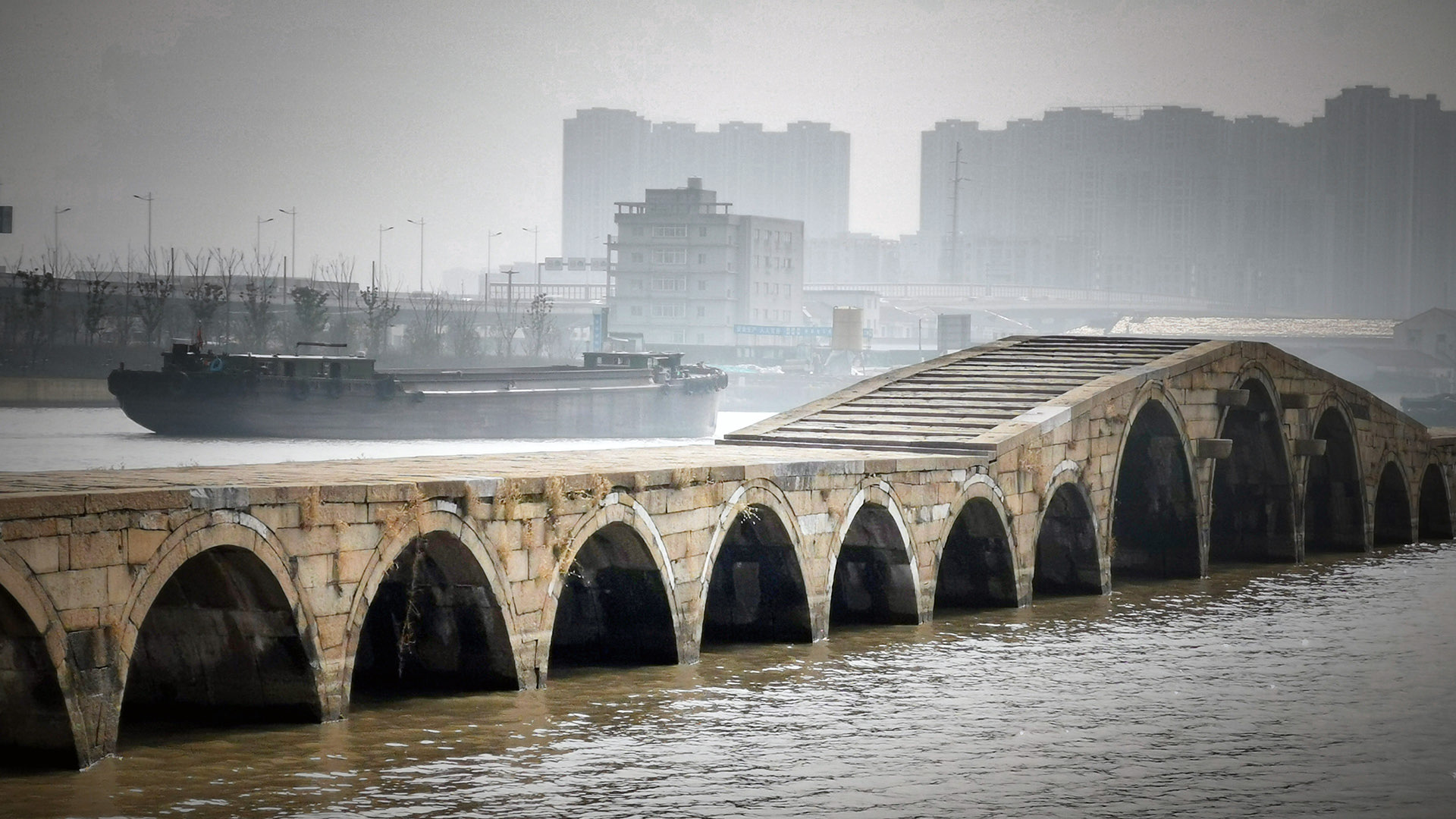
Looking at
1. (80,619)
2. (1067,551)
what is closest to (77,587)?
(80,619)

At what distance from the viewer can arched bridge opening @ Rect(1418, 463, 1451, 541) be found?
45469 mm

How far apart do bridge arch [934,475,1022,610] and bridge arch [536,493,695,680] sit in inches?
296

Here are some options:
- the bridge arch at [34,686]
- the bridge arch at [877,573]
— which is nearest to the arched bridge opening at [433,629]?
the bridge arch at [34,686]

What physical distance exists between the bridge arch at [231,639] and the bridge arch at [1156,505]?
800 inches

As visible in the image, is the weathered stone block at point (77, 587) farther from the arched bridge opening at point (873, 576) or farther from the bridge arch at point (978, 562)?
the bridge arch at point (978, 562)

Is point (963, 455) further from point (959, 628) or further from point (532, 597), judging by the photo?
point (532, 597)

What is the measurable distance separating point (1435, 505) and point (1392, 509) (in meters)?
2.82

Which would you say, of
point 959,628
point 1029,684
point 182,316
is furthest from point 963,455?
point 182,316

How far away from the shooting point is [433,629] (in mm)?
20125

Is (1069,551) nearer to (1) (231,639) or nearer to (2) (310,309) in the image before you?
(1) (231,639)

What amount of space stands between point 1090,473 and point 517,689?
14264mm

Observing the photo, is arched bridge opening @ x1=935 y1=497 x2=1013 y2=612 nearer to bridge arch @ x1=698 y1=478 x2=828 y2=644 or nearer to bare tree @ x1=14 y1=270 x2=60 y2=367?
bridge arch @ x1=698 y1=478 x2=828 y2=644

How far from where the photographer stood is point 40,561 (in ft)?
48.1

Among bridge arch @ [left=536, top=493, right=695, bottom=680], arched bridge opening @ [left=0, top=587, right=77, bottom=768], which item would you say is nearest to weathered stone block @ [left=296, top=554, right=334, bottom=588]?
arched bridge opening @ [left=0, top=587, right=77, bottom=768]
